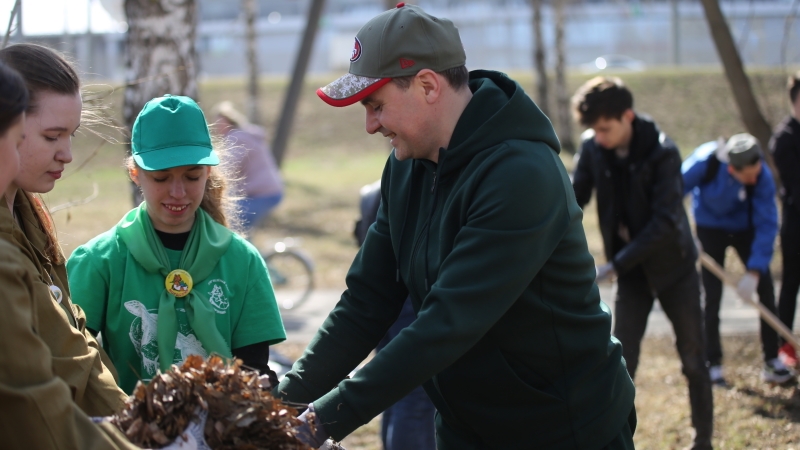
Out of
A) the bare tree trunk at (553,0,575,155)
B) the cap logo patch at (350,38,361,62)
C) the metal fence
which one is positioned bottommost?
the metal fence

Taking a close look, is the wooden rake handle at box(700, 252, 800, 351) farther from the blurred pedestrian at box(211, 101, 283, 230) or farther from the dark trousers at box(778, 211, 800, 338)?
the blurred pedestrian at box(211, 101, 283, 230)

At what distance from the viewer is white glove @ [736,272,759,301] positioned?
6250 mm

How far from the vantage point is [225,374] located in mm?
1949

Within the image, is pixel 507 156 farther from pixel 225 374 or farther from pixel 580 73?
pixel 580 73

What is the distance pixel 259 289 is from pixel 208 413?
1017 mm

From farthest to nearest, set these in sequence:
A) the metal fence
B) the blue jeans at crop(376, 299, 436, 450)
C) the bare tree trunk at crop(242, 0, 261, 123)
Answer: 1. the metal fence
2. the bare tree trunk at crop(242, 0, 261, 123)
3. the blue jeans at crop(376, 299, 436, 450)

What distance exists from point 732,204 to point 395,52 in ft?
16.0

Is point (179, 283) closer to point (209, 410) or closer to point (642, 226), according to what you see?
point (209, 410)

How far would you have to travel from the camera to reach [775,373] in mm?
6328

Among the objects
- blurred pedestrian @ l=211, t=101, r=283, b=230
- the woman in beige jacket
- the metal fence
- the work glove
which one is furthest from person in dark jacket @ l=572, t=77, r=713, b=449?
the metal fence

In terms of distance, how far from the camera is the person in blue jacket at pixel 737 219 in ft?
20.5

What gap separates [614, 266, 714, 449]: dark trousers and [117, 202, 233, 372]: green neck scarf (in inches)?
113

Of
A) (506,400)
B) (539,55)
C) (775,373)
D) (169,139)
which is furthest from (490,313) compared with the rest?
(539,55)

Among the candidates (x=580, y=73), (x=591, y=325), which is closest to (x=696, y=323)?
(x=591, y=325)
